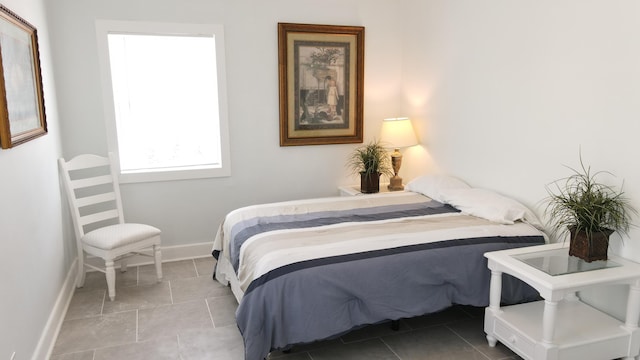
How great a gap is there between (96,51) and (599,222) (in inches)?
144

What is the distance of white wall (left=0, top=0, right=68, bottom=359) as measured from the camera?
7.13 feet

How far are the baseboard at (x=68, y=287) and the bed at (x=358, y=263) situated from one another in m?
0.97

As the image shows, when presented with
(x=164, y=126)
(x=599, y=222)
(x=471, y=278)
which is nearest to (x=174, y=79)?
(x=164, y=126)

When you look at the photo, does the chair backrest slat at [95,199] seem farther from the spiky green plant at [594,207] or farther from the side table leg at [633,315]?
the side table leg at [633,315]

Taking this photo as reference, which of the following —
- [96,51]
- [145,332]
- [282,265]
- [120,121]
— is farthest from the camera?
[120,121]

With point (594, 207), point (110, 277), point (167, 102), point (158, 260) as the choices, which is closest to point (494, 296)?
point (594, 207)

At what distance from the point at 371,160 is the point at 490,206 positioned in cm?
137

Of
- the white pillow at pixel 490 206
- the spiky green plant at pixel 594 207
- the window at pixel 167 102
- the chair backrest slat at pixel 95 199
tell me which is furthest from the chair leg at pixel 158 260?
the spiky green plant at pixel 594 207

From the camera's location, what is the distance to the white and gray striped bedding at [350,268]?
243 cm

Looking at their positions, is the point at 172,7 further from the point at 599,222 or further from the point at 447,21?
the point at 599,222

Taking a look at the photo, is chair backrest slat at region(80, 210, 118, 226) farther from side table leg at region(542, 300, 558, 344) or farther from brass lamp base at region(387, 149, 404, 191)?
side table leg at region(542, 300, 558, 344)

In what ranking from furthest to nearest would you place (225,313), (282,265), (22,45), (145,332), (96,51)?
(96,51), (225,313), (145,332), (22,45), (282,265)

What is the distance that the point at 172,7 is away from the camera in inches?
154

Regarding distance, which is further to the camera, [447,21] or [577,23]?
[447,21]
